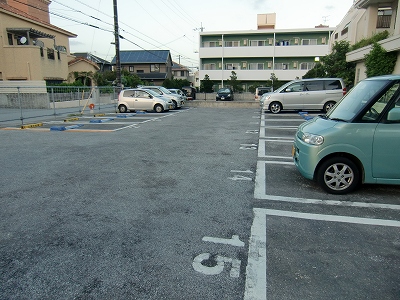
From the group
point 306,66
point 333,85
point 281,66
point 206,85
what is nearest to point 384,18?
point 333,85

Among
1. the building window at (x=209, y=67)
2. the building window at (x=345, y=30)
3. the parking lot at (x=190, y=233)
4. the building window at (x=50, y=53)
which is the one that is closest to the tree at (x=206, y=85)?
the building window at (x=209, y=67)

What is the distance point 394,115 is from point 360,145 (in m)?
0.59

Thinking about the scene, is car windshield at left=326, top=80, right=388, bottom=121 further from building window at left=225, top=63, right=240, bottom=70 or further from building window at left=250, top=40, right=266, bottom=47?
building window at left=250, top=40, right=266, bottom=47

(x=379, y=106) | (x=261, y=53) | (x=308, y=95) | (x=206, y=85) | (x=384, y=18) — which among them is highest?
(x=261, y=53)

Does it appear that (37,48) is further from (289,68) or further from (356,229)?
(289,68)

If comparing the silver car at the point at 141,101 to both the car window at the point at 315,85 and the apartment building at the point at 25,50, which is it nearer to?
the car window at the point at 315,85

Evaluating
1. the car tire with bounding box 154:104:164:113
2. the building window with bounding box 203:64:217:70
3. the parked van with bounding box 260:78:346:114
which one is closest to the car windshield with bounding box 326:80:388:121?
the parked van with bounding box 260:78:346:114

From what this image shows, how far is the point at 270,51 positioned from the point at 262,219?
38.3 meters

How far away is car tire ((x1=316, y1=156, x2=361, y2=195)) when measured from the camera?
410cm

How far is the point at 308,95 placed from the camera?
1472 centimetres

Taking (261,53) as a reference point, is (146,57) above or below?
above

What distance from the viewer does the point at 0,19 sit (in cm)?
2173

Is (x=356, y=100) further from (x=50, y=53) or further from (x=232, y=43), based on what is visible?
(x=232, y=43)

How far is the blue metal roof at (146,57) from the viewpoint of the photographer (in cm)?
5012
